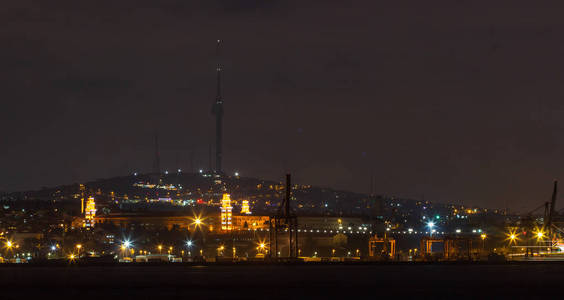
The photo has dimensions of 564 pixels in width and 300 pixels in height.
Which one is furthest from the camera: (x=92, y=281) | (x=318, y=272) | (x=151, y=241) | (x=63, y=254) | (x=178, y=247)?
(x=151, y=241)

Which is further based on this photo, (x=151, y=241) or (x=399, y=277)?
(x=151, y=241)

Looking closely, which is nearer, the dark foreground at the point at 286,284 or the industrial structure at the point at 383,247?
the dark foreground at the point at 286,284

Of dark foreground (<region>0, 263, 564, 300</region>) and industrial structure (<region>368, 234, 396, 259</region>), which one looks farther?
industrial structure (<region>368, 234, 396, 259</region>)

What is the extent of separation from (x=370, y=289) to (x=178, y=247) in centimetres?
12070

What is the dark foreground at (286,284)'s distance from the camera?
1913 inches

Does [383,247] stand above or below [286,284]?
above

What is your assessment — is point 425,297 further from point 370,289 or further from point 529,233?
point 529,233

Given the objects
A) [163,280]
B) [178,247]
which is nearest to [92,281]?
[163,280]

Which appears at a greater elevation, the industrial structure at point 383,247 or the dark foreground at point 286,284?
the industrial structure at point 383,247

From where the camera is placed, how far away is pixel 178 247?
16900 cm

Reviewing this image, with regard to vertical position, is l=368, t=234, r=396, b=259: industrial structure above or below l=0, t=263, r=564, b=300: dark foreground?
above

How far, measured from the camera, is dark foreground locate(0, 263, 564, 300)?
4859 centimetres

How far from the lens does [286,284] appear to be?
55.9 metres

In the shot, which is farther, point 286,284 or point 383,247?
point 383,247
